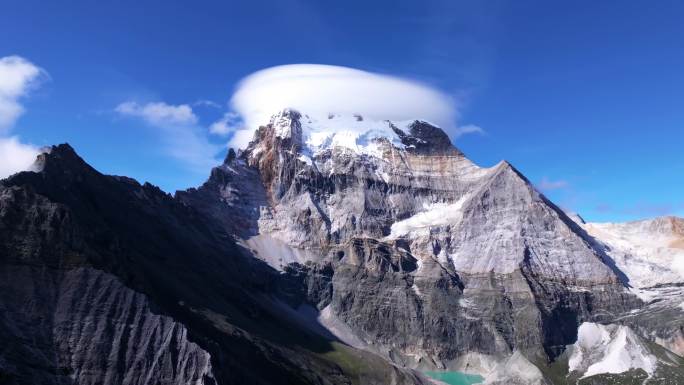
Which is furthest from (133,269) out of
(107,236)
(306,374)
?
(306,374)

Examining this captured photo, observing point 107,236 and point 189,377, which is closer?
point 189,377

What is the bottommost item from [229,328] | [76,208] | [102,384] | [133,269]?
[102,384]

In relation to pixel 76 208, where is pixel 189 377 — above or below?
below

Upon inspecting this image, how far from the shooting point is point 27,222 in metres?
123

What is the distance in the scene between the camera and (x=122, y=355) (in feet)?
368

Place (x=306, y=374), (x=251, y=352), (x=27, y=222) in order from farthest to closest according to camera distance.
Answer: (x=306, y=374) → (x=251, y=352) → (x=27, y=222)

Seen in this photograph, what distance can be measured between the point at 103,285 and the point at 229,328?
58.1 metres

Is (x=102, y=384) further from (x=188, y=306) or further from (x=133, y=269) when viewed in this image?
(x=188, y=306)

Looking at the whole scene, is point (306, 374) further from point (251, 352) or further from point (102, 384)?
point (102, 384)

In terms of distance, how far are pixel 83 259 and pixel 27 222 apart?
1263cm

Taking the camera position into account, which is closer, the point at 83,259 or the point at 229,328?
the point at 83,259

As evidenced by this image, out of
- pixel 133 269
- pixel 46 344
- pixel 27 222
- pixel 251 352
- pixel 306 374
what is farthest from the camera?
pixel 306 374

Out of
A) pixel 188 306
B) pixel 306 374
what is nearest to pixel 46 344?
pixel 188 306

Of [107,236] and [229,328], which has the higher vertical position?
[107,236]
